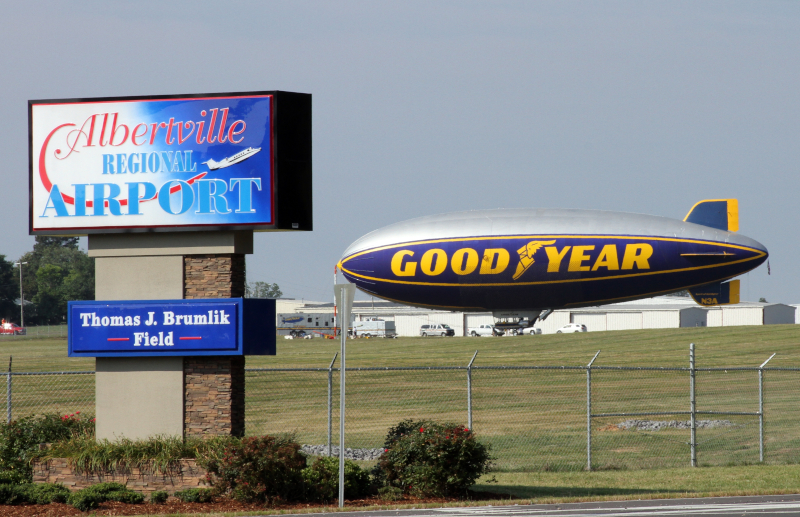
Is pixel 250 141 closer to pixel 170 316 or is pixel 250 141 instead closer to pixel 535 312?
pixel 170 316

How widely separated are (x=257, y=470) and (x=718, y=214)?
37169mm

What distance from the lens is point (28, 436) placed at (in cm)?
1611

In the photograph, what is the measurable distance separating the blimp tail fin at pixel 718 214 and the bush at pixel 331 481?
34.7 m

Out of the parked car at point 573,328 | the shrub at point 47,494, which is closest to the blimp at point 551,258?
the shrub at point 47,494

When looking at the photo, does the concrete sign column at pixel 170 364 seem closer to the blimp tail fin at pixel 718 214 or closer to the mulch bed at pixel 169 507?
the mulch bed at pixel 169 507

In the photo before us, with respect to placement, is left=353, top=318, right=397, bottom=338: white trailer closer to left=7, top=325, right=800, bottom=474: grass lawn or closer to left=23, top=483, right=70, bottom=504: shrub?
left=7, top=325, right=800, bottom=474: grass lawn

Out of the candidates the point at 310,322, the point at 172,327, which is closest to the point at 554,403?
the point at 172,327

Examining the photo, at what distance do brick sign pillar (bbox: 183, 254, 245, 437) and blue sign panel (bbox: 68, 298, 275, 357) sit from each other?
0.28 metres

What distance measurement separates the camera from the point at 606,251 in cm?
4191

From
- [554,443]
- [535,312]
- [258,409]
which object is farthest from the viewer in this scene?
[535,312]

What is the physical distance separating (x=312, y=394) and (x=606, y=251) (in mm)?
15364

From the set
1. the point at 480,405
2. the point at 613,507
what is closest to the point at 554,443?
the point at 480,405

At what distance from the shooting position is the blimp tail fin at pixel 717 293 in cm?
4491

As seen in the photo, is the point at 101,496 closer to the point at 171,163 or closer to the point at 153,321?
the point at 153,321
